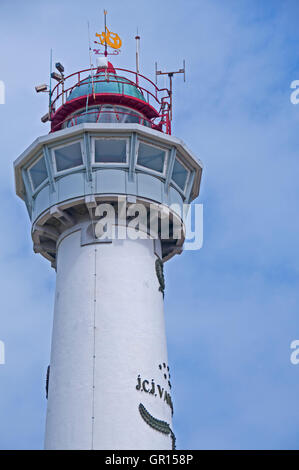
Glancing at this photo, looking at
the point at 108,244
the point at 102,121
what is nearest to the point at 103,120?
the point at 102,121

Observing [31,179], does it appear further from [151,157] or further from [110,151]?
[151,157]

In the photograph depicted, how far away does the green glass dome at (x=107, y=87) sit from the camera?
41188 mm

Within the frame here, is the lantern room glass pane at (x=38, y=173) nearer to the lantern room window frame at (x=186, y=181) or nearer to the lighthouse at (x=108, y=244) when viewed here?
the lighthouse at (x=108, y=244)

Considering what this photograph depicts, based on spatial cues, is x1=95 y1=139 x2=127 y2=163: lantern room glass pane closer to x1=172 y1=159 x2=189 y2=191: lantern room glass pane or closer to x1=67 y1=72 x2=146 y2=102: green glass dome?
x1=172 y1=159 x2=189 y2=191: lantern room glass pane

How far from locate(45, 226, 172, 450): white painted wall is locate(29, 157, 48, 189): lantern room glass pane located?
307 cm

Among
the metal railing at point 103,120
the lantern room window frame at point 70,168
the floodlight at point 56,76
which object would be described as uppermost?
the floodlight at point 56,76

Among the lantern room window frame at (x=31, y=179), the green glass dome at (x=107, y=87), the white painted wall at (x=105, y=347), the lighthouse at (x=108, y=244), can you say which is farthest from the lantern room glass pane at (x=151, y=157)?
the lantern room window frame at (x=31, y=179)

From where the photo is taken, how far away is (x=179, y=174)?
40.1 metres

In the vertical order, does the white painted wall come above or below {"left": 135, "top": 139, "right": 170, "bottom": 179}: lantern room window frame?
below

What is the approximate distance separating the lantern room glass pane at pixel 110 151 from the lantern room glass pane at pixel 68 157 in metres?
0.83

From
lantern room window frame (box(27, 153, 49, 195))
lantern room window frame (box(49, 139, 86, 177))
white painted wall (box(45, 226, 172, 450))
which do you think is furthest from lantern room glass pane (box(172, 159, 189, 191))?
lantern room window frame (box(27, 153, 49, 195))

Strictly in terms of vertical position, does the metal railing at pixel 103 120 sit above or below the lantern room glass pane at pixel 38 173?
above

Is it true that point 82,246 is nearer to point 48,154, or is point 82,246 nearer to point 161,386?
point 48,154

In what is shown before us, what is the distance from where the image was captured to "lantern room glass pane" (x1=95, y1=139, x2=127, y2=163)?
124 feet
